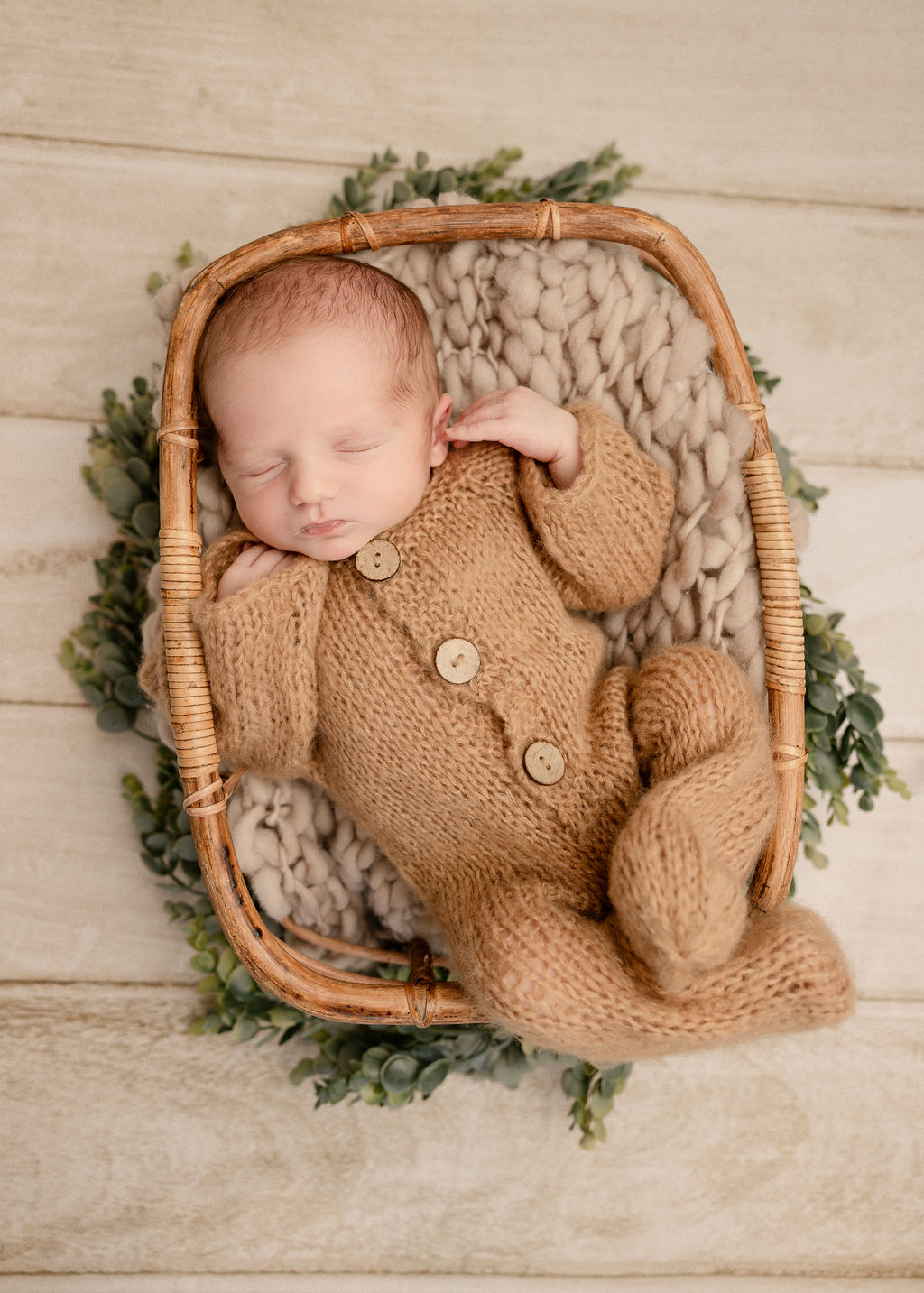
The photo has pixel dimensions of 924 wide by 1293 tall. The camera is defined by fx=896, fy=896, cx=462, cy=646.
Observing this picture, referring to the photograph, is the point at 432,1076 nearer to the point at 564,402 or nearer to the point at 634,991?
the point at 634,991

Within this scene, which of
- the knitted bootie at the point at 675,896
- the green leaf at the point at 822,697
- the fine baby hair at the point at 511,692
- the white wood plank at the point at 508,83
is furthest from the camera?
the white wood plank at the point at 508,83

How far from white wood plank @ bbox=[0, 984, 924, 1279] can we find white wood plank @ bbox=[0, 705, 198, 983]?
5cm

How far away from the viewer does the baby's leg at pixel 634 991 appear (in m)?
0.86

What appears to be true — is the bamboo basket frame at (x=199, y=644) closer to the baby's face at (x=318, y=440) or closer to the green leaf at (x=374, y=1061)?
the baby's face at (x=318, y=440)

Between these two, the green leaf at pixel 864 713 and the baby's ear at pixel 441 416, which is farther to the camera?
the green leaf at pixel 864 713

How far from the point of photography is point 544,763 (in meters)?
0.97

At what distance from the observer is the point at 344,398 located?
94 cm

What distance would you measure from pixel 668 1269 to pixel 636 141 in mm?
1679

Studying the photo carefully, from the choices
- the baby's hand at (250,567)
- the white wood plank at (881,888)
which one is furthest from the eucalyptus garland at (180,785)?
the baby's hand at (250,567)

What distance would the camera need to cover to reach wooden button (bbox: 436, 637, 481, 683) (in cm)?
97

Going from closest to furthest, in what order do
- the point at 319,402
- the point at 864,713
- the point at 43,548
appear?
the point at 319,402, the point at 864,713, the point at 43,548

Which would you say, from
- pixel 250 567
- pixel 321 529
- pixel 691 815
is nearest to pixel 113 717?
pixel 250 567

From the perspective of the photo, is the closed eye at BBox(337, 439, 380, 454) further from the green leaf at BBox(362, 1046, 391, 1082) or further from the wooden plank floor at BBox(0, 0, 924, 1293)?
the green leaf at BBox(362, 1046, 391, 1082)

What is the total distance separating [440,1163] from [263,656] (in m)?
0.84
